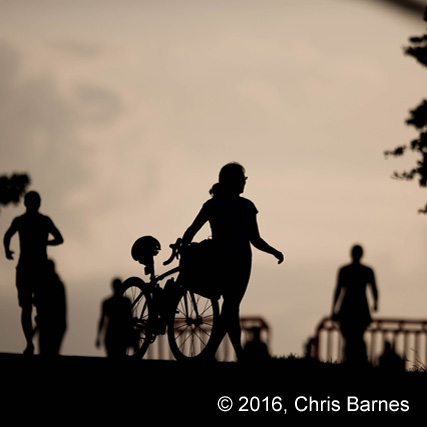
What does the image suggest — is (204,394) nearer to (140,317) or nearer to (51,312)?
(140,317)

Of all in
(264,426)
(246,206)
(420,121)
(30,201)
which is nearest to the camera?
(264,426)

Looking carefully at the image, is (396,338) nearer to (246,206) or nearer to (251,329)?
(251,329)

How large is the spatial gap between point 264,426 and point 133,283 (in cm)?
405

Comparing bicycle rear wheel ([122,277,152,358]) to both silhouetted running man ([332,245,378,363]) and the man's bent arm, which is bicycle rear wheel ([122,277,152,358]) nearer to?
the man's bent arm

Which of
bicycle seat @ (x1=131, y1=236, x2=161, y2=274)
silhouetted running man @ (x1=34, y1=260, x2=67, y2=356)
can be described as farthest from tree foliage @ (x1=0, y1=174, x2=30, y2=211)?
bicycle seat @ (x1=131, y1=236, x2=161, y2=274)

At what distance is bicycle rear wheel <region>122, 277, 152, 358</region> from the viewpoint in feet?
39.8

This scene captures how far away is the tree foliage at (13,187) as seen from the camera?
15.7 meters

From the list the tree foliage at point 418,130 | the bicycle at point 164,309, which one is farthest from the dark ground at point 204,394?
the tree foliage at point 418,130

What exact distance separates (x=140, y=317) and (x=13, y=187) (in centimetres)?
404

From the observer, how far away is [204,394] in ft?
30.9

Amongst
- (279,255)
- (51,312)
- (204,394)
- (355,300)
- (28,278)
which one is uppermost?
(355,300)

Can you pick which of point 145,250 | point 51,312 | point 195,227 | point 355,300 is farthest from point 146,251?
point 355,300

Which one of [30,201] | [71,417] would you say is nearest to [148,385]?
[71,417]

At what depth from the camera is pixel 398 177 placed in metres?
21.1
